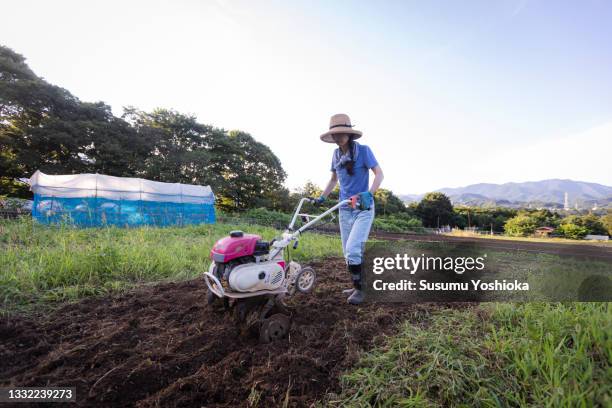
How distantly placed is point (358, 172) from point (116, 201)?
15.0 m

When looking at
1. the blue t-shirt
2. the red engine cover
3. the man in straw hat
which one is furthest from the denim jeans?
the red engine cover

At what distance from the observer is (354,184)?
11.3 ft

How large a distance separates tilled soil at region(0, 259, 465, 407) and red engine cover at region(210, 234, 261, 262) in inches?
27.1

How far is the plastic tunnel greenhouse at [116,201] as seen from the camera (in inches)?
493

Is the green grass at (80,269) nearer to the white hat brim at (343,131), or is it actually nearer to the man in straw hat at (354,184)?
the man in straw hat at (354,184)

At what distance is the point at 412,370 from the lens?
6.01 ft

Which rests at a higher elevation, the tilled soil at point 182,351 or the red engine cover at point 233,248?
the red engine cover at point 233,248

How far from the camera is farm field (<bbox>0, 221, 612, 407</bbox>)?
160cm

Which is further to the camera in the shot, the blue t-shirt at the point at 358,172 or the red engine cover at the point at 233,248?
the blue t-shirt at the point at 358,172

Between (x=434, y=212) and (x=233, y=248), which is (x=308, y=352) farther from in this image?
(x=434, y=212)

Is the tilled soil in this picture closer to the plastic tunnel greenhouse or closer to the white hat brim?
the white hat brim

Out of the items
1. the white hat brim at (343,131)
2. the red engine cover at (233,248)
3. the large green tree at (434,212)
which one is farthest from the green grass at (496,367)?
the large green tree at (434,212)

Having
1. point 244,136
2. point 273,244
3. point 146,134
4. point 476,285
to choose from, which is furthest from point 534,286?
point 244,136

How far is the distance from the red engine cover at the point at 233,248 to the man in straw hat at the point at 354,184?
1284mm
